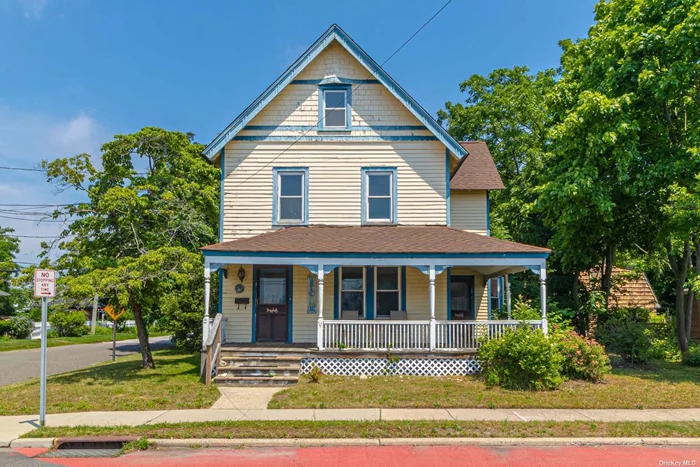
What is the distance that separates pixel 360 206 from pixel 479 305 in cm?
504

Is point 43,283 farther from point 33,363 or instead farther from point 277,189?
point 33,363

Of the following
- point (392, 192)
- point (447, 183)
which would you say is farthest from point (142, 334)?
point (447, 183)

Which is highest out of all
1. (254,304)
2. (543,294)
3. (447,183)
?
(447,183)

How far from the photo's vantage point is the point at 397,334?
548 inches

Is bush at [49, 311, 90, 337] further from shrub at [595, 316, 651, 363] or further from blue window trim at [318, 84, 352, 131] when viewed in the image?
shrub at [595, 316, 651, 363]

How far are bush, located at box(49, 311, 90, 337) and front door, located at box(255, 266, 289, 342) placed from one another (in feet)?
A: 94.5

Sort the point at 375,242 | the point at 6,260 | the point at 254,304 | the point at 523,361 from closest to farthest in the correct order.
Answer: the point at 523,361
the point at 375,242
the point at 254,304
the point at 6,260

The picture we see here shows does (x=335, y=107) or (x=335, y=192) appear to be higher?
(x=335, y=107)

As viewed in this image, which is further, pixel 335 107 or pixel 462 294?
pixel 462 294

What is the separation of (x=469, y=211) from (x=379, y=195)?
11.3 feet

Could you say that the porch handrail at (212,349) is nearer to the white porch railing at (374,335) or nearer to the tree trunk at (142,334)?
the tree trunk at (142,334)

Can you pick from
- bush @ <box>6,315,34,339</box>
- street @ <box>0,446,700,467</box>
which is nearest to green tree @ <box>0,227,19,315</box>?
bush @ <box>6,315,34,339</box>

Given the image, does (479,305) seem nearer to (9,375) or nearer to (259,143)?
(259,143)

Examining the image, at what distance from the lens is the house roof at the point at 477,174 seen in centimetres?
1730
